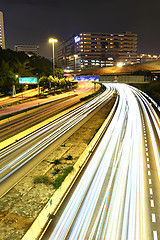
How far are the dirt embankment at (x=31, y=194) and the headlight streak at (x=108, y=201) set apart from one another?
178cm

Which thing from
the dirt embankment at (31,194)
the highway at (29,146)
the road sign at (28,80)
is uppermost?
the road sign at (28,80)

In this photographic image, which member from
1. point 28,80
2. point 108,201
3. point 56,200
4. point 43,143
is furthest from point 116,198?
point 28,80

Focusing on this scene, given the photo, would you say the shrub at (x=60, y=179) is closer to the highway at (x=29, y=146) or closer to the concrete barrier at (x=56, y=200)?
the concrete barrier at (x=56, y=200)

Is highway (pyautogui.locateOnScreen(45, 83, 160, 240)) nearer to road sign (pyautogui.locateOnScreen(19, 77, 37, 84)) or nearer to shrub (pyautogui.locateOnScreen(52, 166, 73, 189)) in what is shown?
shrub (pyautogui.locateOnScreen(52, 166, 73, 189))

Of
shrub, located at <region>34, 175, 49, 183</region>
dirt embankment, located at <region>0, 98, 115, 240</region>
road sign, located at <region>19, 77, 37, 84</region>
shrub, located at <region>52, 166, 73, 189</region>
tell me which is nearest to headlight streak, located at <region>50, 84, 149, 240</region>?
shrub, located at <region>52, 166, 73, 189</region>

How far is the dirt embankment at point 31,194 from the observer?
428 inches

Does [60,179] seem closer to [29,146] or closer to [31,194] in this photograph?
[31,194]

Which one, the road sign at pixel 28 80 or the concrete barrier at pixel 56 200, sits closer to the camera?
the concrete barrier at pixel 56 200

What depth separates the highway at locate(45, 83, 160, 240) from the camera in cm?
1059

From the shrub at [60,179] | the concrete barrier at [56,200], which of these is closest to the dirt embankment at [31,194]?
the shrub at [60,179]

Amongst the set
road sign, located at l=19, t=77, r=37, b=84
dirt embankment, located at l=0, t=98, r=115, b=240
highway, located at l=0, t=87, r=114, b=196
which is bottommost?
dirt embankment, located at l=0, t=98, r=115, b=240

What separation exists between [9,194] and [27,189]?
4.16 feet

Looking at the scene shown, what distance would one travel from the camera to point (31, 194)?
46.1 ft

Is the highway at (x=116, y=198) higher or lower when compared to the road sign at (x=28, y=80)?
lower
